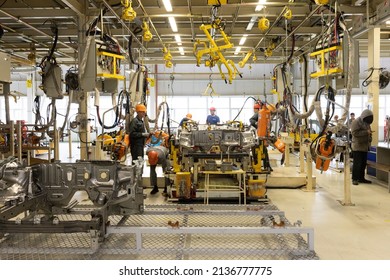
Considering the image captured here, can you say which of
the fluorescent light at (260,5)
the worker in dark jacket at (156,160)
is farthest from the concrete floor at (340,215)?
the fluorescent light at (260,5)

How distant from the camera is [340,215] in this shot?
6.32 m

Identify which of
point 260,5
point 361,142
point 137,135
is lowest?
point 361,142

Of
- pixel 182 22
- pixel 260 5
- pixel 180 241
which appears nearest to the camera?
pixel 180 241

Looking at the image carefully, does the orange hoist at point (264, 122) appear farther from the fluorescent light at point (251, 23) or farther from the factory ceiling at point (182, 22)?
the fluorescent light at point (251, 23)

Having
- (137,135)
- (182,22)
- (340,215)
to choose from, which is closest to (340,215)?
(340,215)

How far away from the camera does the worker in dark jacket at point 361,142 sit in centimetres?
919

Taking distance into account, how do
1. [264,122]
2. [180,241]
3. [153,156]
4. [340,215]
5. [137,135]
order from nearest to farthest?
[180,241] → [340,215] → [153,156] → [137,135] → [264,122]

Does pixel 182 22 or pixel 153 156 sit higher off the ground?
pixel 182 22

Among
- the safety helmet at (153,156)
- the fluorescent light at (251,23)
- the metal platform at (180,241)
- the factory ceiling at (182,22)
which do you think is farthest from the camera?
the fluorescent light at (251,23)

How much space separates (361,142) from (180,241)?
620cm

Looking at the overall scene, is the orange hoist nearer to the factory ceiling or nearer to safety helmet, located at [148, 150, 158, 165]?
the factory ceiling

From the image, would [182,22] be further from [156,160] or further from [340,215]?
[340,215]

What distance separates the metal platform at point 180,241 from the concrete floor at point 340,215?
1.42ft

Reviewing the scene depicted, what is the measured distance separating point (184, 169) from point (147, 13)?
14.7ft
